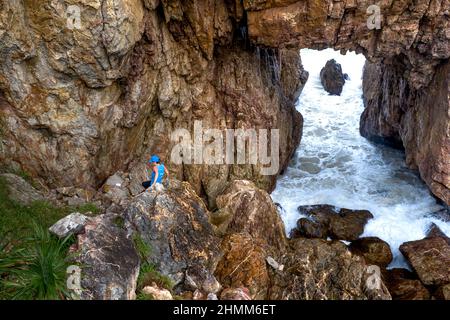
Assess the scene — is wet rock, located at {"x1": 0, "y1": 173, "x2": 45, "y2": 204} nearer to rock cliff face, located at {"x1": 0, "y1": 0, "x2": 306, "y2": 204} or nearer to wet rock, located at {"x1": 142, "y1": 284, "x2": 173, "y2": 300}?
rock cliff face, located at {"x1": 0, "y1": 0, "x2": 306, "y2": 204}

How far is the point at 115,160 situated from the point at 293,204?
10235 millimetres

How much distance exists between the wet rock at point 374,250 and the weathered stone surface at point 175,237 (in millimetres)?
8118

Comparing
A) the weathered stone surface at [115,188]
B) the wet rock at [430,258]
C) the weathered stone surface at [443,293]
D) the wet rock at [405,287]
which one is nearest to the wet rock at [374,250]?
the wet rock at [430,258]

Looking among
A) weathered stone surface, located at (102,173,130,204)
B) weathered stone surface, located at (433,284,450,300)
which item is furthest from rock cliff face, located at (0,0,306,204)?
weathered stone surface, located at (433,284,450,300)

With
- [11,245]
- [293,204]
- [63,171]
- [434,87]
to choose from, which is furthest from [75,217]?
[434,87]

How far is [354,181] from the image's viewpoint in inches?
889

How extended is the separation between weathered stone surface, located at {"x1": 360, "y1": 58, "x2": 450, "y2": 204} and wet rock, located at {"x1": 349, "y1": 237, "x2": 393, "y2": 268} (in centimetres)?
398

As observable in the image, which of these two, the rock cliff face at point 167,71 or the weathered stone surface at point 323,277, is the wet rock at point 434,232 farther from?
the weathered stone surface at point 323,277

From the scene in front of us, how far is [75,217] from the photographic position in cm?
1015

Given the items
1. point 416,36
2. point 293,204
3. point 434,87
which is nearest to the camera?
point 416,36
